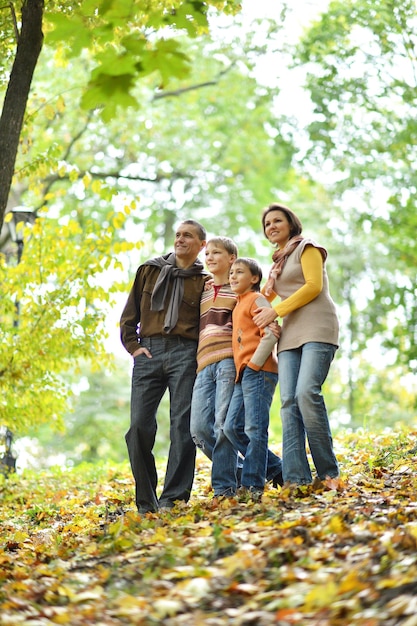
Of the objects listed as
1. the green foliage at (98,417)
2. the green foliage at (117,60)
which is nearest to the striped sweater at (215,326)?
the green foliage at (117,60)

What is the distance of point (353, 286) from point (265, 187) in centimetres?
429

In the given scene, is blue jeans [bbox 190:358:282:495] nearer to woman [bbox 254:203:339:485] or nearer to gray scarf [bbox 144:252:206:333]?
woman [bbox 254:203:339:485]

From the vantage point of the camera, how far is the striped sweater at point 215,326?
5.69m

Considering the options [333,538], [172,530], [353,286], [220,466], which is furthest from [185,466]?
[353,286]

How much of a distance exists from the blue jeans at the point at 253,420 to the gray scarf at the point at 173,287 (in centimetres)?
79

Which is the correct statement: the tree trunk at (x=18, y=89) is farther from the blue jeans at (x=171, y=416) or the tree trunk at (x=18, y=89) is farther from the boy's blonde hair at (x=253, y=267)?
the boy's blonde hair at (x=253, y=267)

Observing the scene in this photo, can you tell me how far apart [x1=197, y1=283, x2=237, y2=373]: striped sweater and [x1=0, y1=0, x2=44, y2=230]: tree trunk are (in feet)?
5.67

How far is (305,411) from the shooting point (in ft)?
17.2

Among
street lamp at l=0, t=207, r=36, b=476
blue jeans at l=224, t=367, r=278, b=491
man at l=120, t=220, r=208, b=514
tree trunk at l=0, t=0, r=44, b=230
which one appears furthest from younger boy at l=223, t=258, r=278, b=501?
street lamp at l=0, t=207, r=36, b=476

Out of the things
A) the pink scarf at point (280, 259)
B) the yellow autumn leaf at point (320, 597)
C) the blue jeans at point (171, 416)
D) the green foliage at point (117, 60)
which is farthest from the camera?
the blue jeans at point (171, 416)

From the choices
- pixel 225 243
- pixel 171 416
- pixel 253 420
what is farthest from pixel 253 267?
pixel 171 416

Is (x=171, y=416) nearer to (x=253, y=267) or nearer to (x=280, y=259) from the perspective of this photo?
(x=253, y=267)

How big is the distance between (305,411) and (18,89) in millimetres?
3288

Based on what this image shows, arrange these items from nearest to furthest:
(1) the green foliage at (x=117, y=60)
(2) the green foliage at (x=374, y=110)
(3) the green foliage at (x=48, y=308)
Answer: (1) the green foliage at (x=117, y=60)
(3) the green foliage at (x=48, y=308)
(2) the green foliage at (x=374, y=110)
